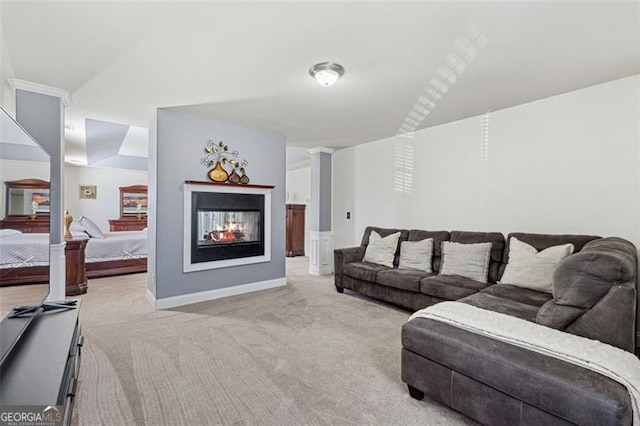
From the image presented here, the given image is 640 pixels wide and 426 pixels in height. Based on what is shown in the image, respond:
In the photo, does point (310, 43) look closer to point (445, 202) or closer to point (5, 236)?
point (5, 236)

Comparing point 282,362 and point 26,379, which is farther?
point 282,362

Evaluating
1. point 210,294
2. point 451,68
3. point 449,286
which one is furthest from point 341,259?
point 451,68

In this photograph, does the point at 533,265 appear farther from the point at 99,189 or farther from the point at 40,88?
the point at 99,189

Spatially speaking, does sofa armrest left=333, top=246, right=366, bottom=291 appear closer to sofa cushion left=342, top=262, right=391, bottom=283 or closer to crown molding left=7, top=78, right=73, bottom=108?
sofa cushion left=342, top=262, right=391, bottom=283

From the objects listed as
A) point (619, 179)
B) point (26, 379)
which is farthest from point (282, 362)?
point (619, 179)

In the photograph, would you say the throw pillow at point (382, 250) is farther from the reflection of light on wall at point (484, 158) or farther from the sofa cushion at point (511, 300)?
the sofa cushion at point (511, 300)

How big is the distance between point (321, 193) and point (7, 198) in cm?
434

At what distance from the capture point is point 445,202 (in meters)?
4.07

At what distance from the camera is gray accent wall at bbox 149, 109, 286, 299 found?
3.57m

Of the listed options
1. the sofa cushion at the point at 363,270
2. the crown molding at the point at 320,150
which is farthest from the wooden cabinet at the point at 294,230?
the sofa cushion at the point at 363,270

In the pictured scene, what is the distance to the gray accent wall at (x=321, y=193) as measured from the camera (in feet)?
18.0

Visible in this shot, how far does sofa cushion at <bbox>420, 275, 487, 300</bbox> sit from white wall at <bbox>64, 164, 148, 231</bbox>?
28.1 ft

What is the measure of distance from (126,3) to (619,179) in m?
4.13

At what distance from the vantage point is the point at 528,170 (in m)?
3.31
